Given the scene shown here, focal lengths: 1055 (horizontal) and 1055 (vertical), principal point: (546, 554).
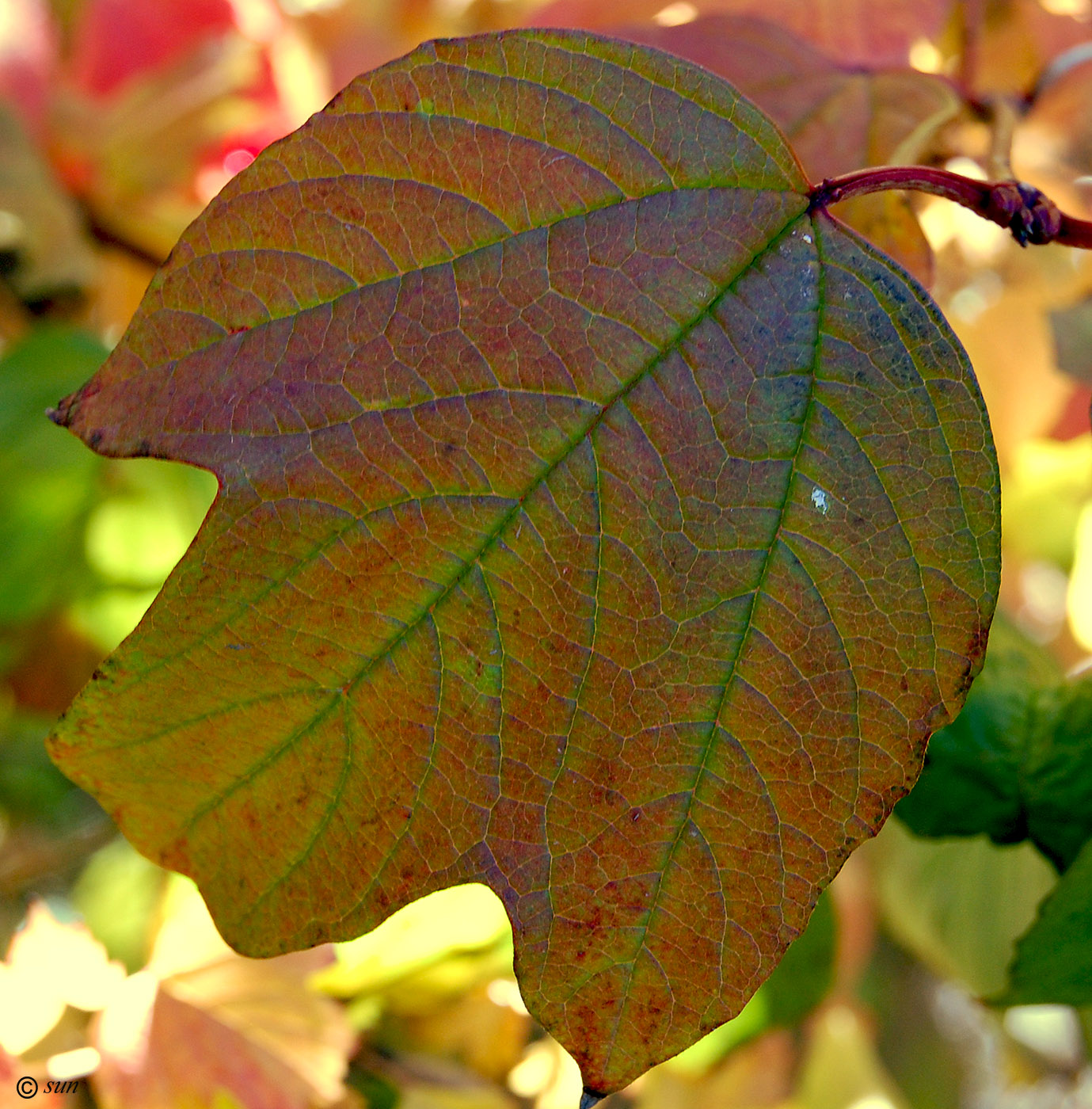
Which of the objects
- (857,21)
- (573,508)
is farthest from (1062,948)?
(857,21)

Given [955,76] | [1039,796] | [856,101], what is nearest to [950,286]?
[955,76]

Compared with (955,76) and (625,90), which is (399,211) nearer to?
(625,90)

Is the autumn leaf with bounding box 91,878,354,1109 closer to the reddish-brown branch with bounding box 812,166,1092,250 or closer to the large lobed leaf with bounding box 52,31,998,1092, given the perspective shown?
the large lobed leaf with bounding box 52,31,998,1092

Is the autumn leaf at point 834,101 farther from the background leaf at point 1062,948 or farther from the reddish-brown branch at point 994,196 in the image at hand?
the background leaf at point 1062,948

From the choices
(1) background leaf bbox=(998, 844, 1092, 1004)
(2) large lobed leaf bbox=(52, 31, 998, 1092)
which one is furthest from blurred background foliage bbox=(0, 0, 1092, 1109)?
(2) large lobed leaf bbox=(52, 31, 998, 1092)

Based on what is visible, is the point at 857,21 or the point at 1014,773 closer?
the point at 1014,773

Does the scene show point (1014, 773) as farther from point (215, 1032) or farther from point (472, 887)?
point (215, 1032)

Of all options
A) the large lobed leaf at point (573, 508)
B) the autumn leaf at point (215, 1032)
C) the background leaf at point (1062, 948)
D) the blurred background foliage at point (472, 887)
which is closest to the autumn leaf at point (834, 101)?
the blurred background foliage at point (472, 887)
